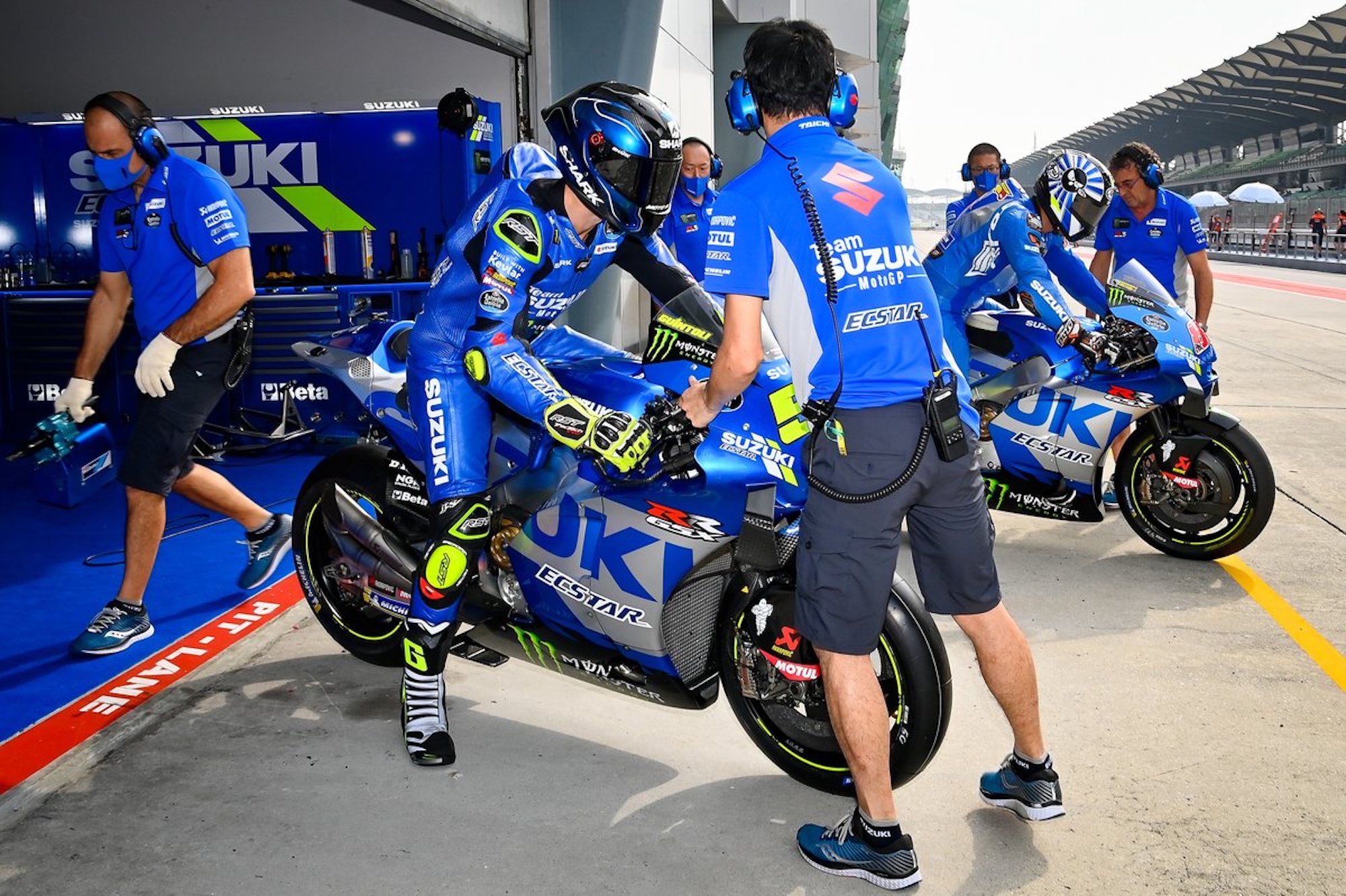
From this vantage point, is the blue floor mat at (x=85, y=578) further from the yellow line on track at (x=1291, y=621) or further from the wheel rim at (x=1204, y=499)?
the yellow line on track at (x=1291, y=621)

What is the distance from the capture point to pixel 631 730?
165 inches

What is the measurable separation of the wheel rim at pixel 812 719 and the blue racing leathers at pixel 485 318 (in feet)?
3.22

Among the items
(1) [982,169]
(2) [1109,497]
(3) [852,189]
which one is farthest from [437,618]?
(1) [982,169]

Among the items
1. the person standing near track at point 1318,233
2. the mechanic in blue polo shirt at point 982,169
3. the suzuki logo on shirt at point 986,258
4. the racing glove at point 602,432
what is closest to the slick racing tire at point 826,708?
the racing glove at point 602,432

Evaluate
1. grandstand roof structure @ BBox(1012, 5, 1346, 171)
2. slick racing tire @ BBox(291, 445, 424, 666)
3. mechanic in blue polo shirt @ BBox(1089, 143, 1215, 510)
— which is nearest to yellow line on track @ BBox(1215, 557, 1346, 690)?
mechanic in blue polo shirt @ BBox(1089, 143, 1215, 510)

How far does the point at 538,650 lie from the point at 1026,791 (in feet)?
5.18

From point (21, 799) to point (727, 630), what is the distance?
86.6 inches

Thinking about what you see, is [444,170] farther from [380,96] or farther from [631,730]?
[631,730]

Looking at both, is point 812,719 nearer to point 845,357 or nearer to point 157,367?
point 845,357

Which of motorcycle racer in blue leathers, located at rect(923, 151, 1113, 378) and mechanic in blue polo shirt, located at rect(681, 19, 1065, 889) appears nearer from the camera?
mechanic in blue polo shirt, located at rect(681, 19, 1065, 889)

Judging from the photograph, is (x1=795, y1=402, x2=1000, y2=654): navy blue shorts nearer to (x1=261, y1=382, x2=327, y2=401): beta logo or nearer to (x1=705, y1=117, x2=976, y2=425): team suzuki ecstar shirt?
(x1=705, y1=117, x2=976, y2=425): team suzuki ecstar shirt

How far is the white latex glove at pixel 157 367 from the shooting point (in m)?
4.77

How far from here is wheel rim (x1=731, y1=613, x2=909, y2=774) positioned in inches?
134

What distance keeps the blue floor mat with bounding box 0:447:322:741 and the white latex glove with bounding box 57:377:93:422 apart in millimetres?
959
